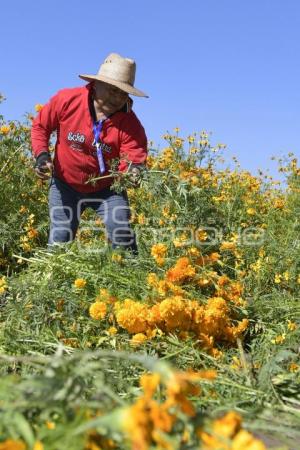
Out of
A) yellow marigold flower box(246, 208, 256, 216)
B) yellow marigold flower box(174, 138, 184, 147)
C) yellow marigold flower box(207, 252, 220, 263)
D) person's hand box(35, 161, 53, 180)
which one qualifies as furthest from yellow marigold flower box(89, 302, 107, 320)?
yellow marigold flower box(174, 138, 184, 147)

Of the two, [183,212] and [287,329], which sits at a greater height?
[183,212]

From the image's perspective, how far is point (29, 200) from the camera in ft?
17.9

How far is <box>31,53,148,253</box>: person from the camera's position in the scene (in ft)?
14.0

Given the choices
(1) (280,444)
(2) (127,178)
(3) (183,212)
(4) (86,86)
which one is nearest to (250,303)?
(3) (183,212)

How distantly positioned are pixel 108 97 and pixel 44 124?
519 mm

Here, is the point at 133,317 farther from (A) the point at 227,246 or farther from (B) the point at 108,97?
(B) the point at 108,97

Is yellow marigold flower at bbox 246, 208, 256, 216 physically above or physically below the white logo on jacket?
below

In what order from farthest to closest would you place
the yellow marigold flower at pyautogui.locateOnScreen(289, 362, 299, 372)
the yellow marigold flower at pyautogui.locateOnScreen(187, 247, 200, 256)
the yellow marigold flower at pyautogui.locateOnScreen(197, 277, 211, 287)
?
1. the yellow marigold flower at pyautogui.locateOnScreen(187, 247, 200, 256)
2. the yellow marigold flower at pyautogui.locateOnScreen(197, 277, 211, 287)
3. the yellow marigold flower at pyautogui.locateOnScreen(289, 362, 299, 372)

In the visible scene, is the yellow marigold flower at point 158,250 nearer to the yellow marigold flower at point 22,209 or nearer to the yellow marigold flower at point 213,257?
the yellow marigold flower at point 213,257

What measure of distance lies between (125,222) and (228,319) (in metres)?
1.48

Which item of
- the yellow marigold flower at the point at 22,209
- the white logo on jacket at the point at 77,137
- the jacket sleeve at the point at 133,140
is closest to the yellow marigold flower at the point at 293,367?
the jacket sleeve at the point at 133,140

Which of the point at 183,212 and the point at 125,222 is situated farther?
the point at 125,222

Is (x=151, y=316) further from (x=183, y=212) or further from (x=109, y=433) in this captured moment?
(x=109, y=433)

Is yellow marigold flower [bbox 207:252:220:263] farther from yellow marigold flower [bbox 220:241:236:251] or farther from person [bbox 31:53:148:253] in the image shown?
person [bbox 31:53:148:253]
